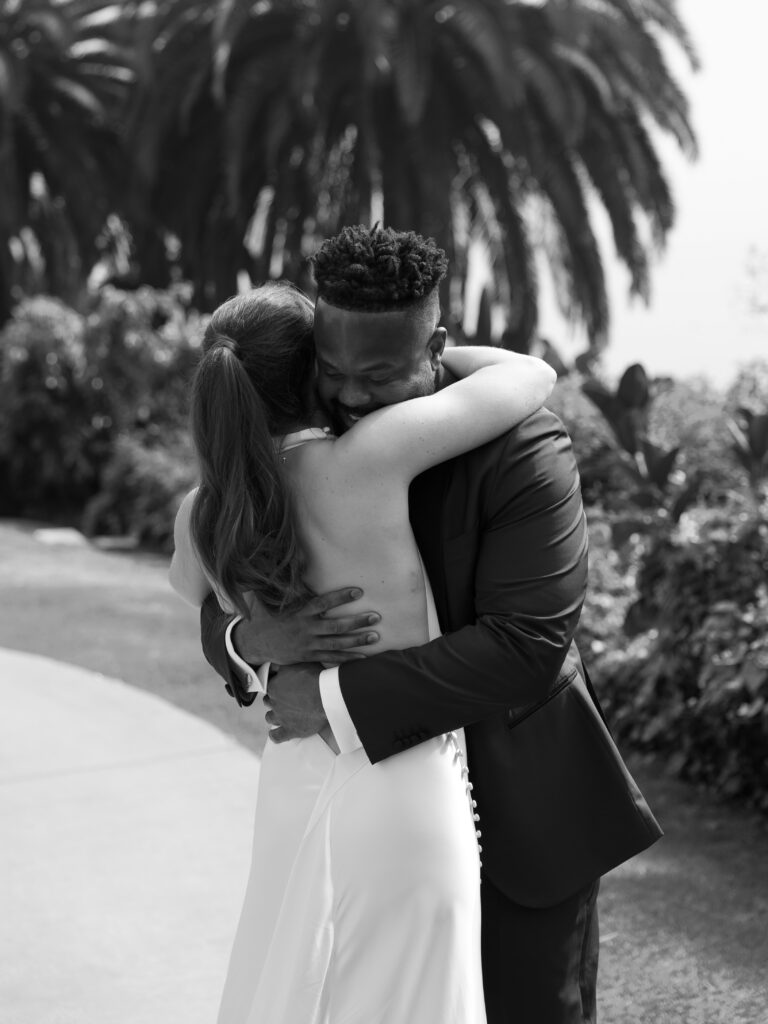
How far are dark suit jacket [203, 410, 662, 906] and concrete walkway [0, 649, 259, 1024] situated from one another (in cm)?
139

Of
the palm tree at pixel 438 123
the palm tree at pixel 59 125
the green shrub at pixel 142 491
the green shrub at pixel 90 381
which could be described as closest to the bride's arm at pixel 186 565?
the green shrub at pixel 142 491

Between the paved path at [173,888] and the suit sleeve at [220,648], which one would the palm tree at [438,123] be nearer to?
the paved path at [173,888]

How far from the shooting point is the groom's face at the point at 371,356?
1879 mm

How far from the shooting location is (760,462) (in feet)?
15.0

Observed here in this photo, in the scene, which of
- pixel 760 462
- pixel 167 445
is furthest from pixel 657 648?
pixel 167 445

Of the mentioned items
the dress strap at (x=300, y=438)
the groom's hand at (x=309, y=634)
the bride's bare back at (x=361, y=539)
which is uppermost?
the dress strap at (x=300, y=438)

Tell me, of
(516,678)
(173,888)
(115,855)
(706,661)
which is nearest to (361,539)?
(516,678)

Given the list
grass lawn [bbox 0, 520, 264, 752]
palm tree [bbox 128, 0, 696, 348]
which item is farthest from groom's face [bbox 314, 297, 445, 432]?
palm tree [bbox 128, 0, 696, 348]

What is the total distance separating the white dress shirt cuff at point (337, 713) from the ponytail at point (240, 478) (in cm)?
15

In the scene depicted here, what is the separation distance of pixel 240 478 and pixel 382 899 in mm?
695

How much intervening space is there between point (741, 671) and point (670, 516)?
0.73 metres

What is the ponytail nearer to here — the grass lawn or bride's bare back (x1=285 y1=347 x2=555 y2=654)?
bride's bare back (x1=285 y1=347 x2=555 y2=654)

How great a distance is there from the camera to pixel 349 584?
1.98 metres

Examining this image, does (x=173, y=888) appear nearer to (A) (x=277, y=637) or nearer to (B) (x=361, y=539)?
(A) (x=277, y=637)
